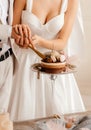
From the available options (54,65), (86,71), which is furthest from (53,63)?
(86,71)

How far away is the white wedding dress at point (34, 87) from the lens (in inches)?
45.1

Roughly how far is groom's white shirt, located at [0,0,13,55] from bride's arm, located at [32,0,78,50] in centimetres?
13

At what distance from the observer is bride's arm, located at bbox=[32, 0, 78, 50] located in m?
1.13

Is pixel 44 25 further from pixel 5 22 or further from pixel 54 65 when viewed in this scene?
pixel 54 65

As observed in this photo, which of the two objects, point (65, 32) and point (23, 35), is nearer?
point (23, 35)

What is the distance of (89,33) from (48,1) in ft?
3.07

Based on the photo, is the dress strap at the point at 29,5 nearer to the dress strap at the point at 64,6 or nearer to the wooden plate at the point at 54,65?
the dress strap at the point at 64,6

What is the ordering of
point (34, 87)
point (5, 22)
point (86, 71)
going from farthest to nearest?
point (86, 71)
point (34, 87)
point (5, 22)

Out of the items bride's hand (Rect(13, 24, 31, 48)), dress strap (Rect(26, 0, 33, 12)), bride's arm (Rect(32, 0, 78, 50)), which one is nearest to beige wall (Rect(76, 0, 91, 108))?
bride's arm (Rect(32, 0, 78, 50))

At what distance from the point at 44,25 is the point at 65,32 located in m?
0.09

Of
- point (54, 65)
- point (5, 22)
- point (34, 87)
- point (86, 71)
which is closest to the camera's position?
point (54, 65)

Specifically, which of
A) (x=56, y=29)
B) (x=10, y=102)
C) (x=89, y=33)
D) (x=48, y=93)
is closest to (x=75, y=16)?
(x=56, y=29)

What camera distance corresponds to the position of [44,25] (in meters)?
1.15

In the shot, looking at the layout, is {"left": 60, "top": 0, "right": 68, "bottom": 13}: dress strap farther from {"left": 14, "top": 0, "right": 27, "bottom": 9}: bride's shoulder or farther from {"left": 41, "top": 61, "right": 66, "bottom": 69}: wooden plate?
{"left": 41, "top": 61, "right": 66, "bottom": 69}: wooden plate
